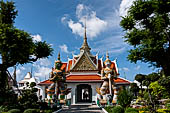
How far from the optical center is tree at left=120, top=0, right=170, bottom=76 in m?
11.3

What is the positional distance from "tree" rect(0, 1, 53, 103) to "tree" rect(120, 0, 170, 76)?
8352 mm

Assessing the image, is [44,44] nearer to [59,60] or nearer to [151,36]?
[59,60]

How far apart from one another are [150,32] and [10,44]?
35.7 feet

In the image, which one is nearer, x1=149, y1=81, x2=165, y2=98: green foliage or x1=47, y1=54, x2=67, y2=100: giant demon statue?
x1=149, y1=81, x2=165, y2=98: green foliage

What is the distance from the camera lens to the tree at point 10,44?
11.3 m

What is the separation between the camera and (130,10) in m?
12.9

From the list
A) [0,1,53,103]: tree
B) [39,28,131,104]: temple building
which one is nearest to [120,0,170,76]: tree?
[39,28,131,104]: temple building

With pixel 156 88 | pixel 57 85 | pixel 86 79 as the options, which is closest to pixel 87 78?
pixel 86 79

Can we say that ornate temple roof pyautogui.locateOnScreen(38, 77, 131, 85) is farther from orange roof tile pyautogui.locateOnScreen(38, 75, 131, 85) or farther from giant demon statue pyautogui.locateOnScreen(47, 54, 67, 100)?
giant demon statue pyautogui.locateOnScreen(47, 54, 67, 100)

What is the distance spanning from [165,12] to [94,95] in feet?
40.6

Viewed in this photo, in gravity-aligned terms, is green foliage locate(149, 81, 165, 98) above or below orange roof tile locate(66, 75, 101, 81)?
below

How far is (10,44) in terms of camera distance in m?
11.5

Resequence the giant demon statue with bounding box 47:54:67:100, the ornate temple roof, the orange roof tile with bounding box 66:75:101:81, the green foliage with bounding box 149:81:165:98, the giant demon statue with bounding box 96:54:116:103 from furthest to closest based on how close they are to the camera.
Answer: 1. the orange roof tile with bounding box 66:75:101:81
2. the ornate temple roof
3. the giant demon statue with bounding box 47:54:67:100
4. the giant demon statue with bounding box 96:54:116:103
5. the green foliage with bounding box 149:81:165:98

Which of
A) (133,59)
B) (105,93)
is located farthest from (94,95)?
(133,59)
